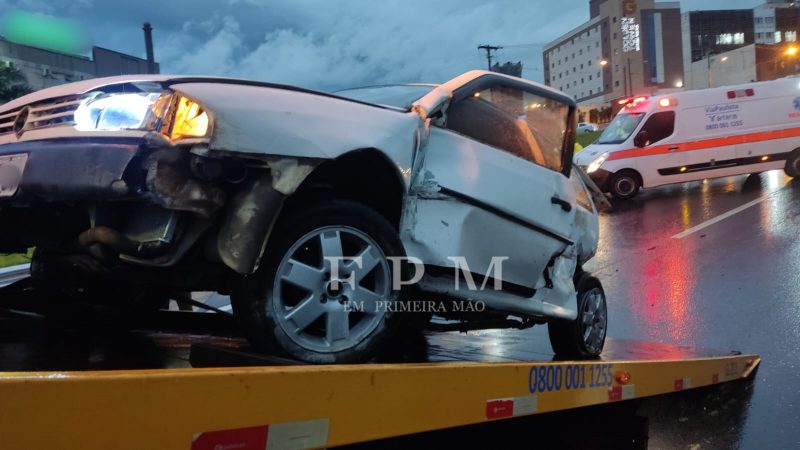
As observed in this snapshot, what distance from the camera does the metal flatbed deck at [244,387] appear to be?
158 centimetres

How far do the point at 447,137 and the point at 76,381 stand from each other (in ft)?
7.10

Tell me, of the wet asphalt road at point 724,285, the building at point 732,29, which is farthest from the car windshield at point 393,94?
the building at point 732,29

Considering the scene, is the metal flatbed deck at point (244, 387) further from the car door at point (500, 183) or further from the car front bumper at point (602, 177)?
the car front bumper at point (602, 177)

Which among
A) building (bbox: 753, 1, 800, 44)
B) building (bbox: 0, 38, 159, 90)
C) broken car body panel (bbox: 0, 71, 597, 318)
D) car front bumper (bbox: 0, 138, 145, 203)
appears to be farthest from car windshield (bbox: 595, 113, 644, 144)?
building (bbox: 753, 1, 800, 44)

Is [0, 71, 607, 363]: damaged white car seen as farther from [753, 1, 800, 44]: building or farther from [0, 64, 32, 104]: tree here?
[753, 1, 800, 44]: building

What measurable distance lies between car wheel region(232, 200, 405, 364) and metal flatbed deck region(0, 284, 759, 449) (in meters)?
0.16

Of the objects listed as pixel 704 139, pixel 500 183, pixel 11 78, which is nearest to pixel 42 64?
pixel 11 78

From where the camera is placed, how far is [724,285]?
7613mm

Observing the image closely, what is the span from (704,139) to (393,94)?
13333 millimetres

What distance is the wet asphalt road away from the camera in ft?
14.9

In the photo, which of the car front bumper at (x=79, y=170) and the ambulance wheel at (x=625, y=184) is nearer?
the car front bumper at (x=79, y=170)

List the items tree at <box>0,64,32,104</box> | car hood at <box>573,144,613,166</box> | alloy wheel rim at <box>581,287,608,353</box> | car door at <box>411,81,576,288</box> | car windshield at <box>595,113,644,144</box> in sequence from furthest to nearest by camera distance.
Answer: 1. tree at <box>0,64,32,104</box>
2. car hood at <box>573,144,613,166</box>
3. car windshield at <box>595,113,644,144</box>
4. alloy wheel rim at <box>581,287,608,353</box>
5. car door at <box>411,81,576,288</box>

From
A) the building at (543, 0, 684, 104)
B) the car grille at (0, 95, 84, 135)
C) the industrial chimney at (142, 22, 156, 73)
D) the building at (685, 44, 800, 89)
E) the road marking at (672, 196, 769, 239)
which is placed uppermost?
the building at (543, 0, 684, 104)

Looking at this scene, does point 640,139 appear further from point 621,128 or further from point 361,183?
point 361,183
